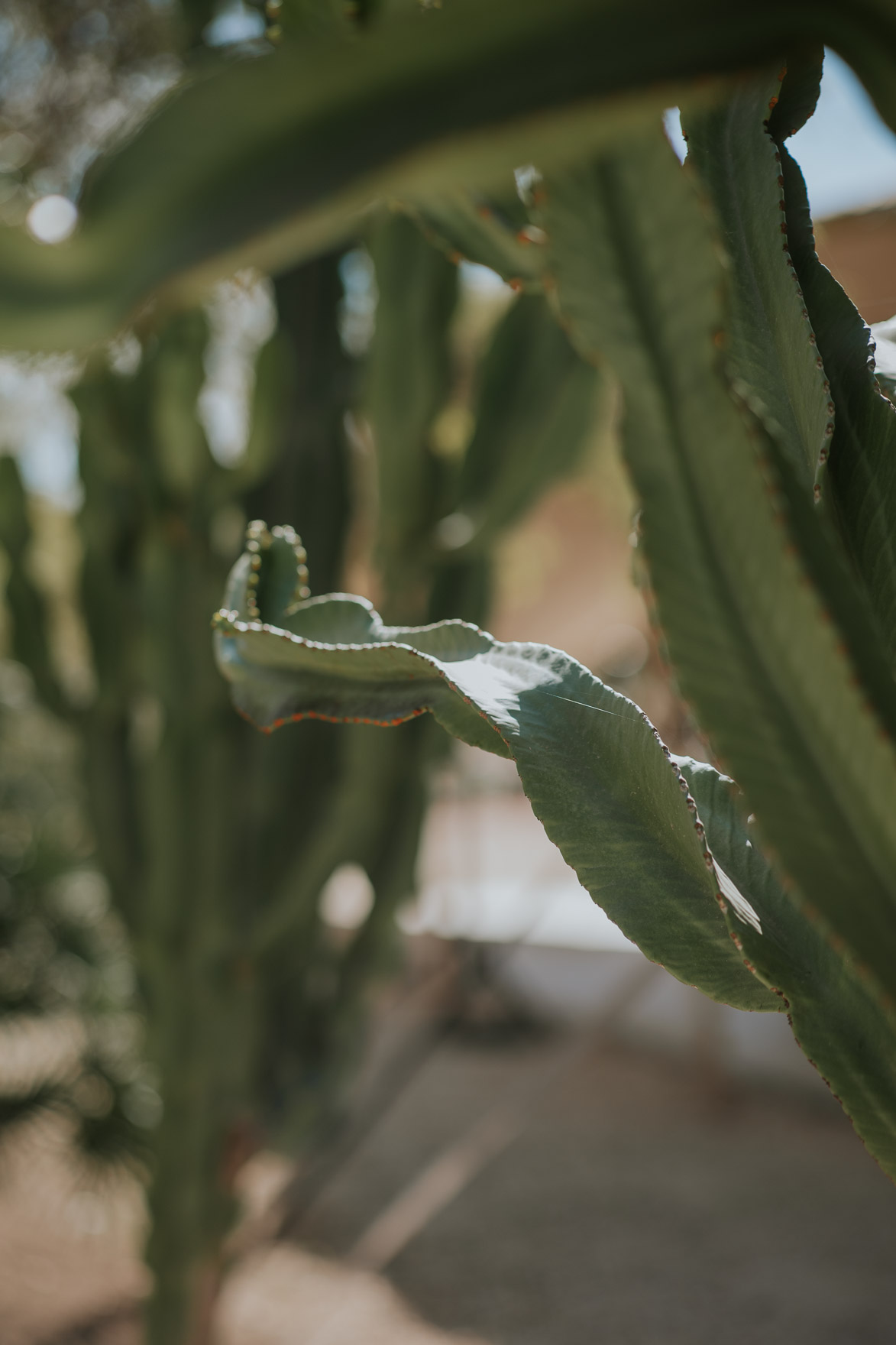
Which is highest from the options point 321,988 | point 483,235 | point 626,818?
point 483,235

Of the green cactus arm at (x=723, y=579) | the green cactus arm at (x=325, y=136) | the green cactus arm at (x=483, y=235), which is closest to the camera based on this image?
the green cactus arm at (x=325, y=136)

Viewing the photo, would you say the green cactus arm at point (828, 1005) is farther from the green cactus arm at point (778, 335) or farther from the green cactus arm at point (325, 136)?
the green cactus arm at point (325, 136)

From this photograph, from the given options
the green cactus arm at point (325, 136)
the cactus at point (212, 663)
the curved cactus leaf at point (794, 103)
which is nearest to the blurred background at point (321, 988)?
the cactus at point (212, 663)

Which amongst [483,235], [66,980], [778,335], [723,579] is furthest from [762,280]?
[66,980]

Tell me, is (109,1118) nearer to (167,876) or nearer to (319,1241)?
(319,1241)

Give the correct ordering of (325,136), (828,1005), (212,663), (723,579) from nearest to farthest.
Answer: (325,136)
(723,579)
(828,1005)
(212,663)

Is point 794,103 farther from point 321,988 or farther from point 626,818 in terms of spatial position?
point 321,988

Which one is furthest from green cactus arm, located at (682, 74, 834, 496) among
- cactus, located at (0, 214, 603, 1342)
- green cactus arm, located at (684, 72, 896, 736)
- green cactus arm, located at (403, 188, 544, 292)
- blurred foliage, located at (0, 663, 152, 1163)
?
blurred foliage, located at (0, 663, 152, 1163)
